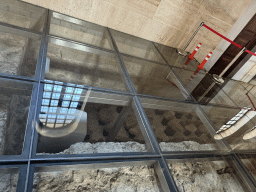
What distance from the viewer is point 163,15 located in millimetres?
6543

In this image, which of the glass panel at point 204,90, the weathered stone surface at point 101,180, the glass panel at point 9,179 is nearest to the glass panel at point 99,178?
the weathered stone surface at point 101,180

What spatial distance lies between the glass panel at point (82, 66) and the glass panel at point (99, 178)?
A: 1.52 metres

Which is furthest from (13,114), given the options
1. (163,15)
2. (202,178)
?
(163,15)

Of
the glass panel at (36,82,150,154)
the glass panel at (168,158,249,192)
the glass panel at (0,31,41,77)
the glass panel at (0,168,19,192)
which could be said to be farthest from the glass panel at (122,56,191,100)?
the glass panel at (0,168,19,192)

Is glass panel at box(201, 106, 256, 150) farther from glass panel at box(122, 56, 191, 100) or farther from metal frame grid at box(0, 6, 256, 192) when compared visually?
glass panel at box(122, 56, 191, 100)

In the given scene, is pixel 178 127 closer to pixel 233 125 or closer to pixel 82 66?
pixel 233 125

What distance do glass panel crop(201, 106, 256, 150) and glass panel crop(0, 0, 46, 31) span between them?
455 cm

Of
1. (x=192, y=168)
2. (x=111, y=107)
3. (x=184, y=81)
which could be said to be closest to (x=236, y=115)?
(x=184, y=81)

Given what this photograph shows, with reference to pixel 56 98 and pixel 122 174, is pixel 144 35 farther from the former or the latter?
pixel 122 174

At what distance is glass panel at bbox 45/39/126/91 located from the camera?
126 inches

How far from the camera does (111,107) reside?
9.70ft

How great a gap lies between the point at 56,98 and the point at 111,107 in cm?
88

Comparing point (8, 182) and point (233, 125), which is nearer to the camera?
point (8, 182)

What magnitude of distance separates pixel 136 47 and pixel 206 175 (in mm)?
4408
